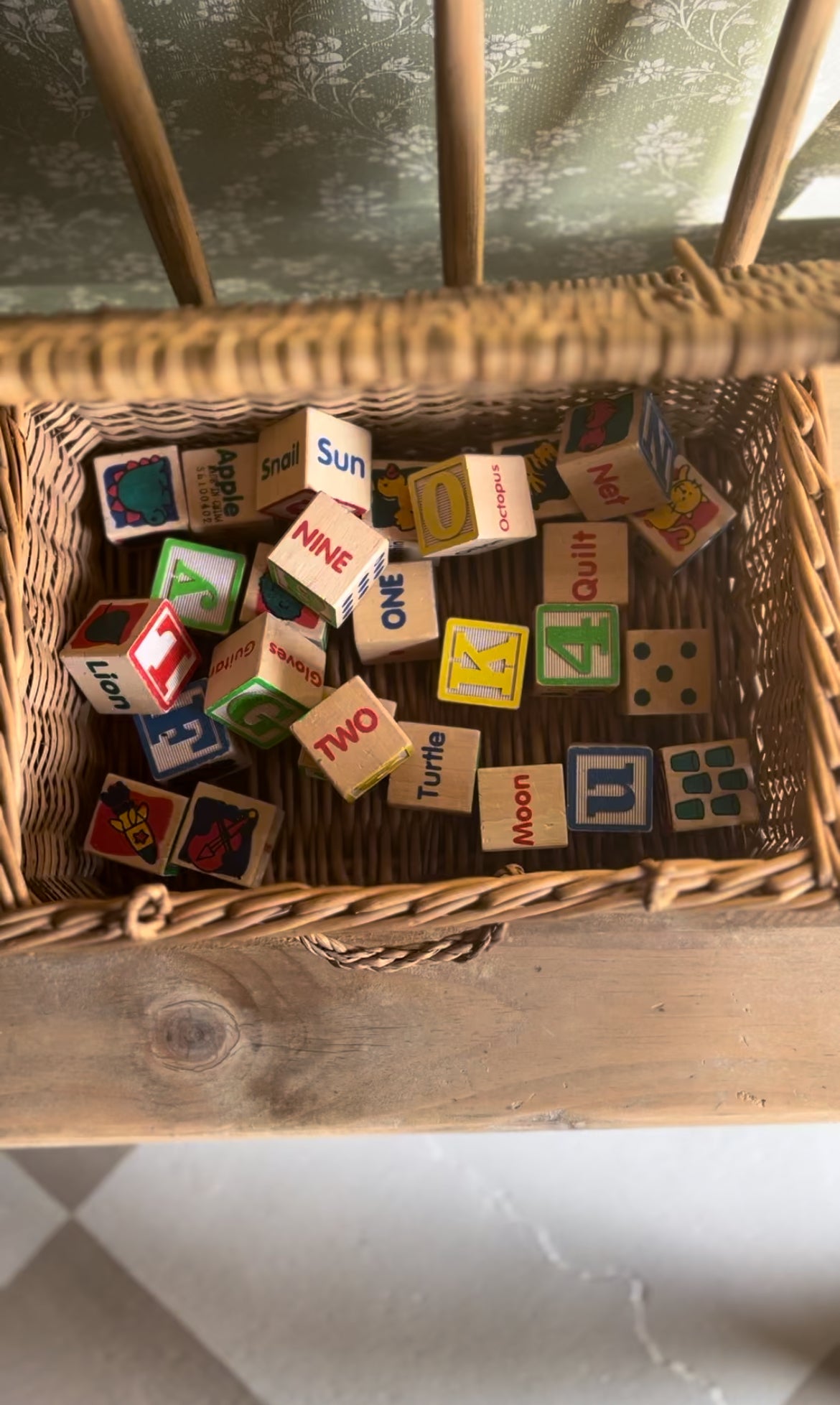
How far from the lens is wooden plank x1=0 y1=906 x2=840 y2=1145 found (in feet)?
2.34

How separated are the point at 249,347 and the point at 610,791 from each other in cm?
53

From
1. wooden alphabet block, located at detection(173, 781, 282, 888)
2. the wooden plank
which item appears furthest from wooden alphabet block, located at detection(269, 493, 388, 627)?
the wooden plank

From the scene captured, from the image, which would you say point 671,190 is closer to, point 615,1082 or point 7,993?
point 615,1082

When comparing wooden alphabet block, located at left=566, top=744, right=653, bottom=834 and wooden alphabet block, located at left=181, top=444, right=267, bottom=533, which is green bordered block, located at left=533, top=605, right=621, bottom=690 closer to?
wooden alphabet block, located at left=566, top=744, right=653, bottom=834

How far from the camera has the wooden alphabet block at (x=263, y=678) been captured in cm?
87

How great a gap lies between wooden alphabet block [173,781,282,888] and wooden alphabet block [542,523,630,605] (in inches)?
14.5

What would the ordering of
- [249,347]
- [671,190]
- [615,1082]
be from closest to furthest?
[249,347]
[615,1082]
[671,190]

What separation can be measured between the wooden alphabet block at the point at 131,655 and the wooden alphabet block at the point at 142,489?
102 mm

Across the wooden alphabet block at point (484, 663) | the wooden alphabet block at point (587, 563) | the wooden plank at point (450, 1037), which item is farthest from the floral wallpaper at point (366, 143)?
the wooden plank at point (450, 1037)

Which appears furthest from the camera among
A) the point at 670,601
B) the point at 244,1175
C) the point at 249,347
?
the point at 244,1175

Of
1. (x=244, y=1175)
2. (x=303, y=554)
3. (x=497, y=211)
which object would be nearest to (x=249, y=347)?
(x=303, y=554)

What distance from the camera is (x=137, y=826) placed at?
0.89m

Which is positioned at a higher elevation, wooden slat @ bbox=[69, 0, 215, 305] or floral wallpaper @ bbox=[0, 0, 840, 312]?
floral wallpaper @ bbox=[0, 0, 840, 312]

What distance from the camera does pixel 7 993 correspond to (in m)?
0.74
